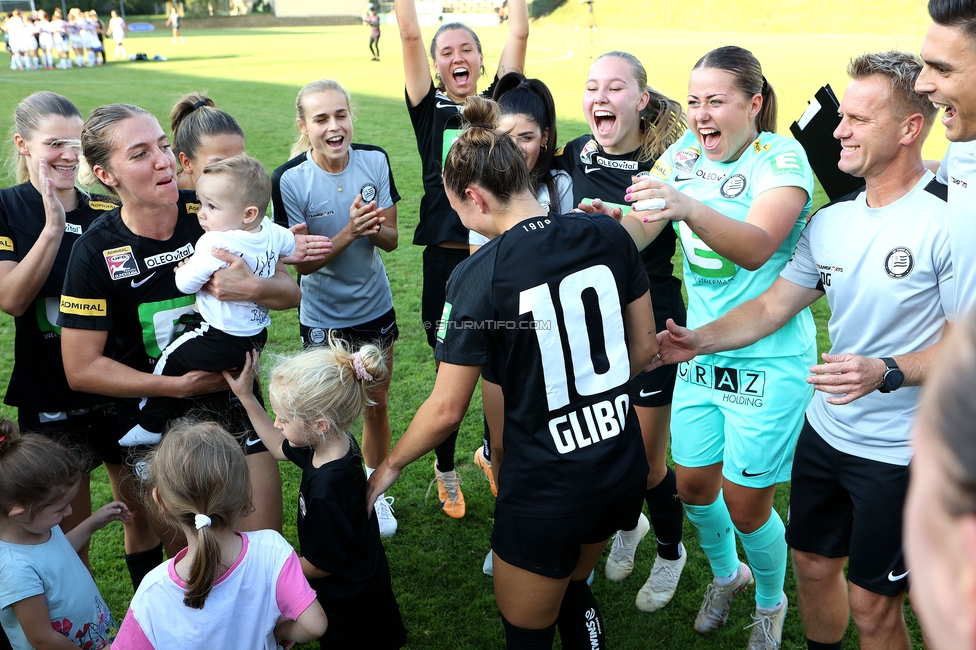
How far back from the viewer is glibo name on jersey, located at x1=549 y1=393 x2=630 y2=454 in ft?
8.41

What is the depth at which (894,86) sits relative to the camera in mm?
2723

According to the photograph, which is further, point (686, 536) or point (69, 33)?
point (69, 33)

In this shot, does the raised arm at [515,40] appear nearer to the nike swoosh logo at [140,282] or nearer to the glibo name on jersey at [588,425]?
the nike swoosh logo at [140,282]

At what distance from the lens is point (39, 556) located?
108 inches

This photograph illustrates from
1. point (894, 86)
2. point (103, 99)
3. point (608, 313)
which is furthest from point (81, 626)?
point (103, 99)

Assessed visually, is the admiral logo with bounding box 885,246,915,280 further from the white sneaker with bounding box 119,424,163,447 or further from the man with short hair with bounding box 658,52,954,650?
the white sneaker with bounding box 119,424,163,447

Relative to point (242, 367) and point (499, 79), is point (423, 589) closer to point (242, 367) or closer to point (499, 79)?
point (242, 367)

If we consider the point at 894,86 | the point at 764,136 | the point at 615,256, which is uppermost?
the point at 894,86

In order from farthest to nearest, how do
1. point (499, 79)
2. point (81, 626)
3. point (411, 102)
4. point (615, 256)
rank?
1. point (411, 102)
2. point (499, 79)
3. point (81, 626)
4. point (615, 256)

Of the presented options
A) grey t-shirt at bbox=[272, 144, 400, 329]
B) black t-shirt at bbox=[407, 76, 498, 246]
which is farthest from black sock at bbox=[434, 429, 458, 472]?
black t-shirt at bbox=[407, 76, 498, 246]

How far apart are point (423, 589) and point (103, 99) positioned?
20.9 metres

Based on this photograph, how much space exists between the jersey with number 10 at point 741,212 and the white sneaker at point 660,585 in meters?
1.26

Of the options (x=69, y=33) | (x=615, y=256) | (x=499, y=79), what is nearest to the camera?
(x=615, y=256)

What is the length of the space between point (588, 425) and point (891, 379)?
1.04 meters
